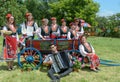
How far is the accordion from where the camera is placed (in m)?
7.76

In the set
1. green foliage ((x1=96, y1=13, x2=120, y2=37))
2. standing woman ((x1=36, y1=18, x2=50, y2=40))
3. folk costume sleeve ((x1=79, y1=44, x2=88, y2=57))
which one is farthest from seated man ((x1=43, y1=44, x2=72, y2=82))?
green foliage ((x1=96, y1=13, x2=120, y2=37))

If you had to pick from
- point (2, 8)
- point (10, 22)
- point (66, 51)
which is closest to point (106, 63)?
point (66, 51)

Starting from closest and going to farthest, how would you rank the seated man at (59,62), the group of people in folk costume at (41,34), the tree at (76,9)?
the seated man at (59,62) → the group of people in folk costume at (41,34) → the tree at (76,9)

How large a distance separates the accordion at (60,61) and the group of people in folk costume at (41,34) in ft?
2.56

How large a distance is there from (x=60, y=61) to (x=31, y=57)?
1028 mm

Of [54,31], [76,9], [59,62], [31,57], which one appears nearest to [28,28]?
[54,31]

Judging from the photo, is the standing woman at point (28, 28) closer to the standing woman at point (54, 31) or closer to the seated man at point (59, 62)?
the standing woman at point (54, 31)

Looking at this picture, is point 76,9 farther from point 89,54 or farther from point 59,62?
point 59,62

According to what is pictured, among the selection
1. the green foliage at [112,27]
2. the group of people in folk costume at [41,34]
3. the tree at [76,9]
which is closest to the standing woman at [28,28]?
the group of people in folk costume at [41,34]

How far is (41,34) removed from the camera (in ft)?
28.9

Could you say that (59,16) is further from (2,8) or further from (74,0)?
(2,8)

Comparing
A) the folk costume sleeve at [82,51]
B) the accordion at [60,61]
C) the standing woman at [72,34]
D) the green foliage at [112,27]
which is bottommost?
the green foliage at [112,27]

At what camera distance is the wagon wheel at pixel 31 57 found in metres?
8.39

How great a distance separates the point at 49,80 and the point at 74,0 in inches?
1585
